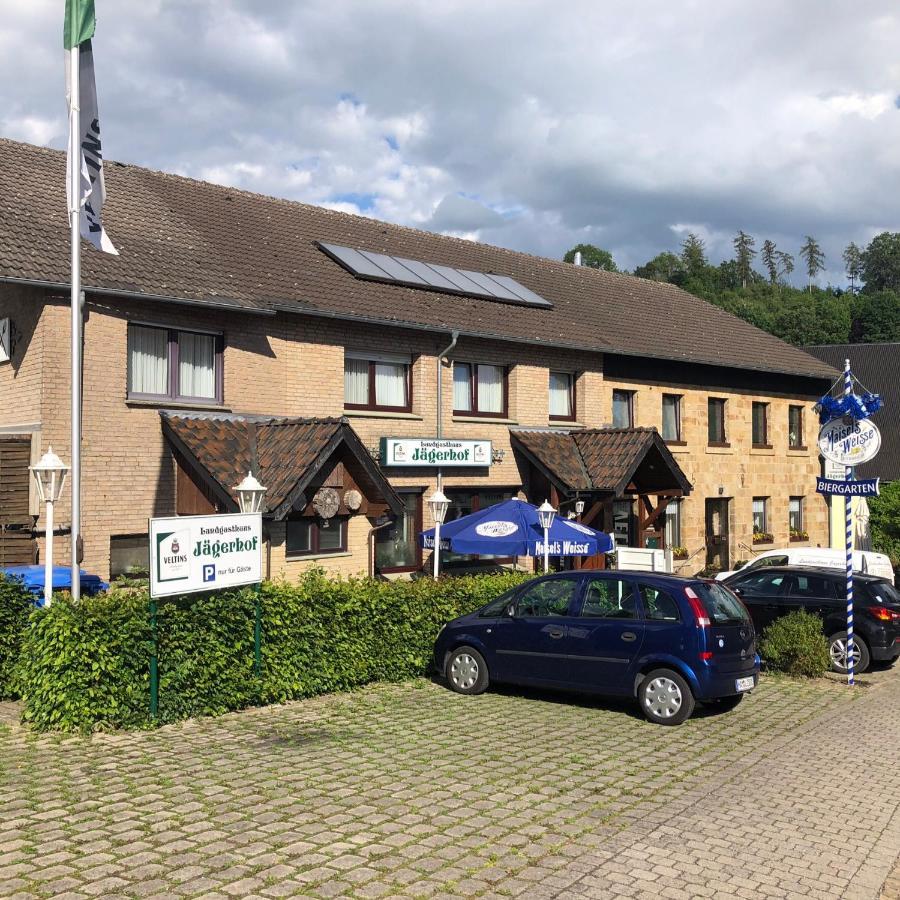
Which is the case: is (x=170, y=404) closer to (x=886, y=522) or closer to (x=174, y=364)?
(x=174, y=364)

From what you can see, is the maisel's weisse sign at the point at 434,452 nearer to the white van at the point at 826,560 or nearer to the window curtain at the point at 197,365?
the window curtain at the point at 197,365

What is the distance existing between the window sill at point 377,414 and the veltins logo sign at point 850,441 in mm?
8094

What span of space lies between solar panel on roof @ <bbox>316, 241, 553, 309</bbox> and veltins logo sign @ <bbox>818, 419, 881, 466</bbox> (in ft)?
31.7

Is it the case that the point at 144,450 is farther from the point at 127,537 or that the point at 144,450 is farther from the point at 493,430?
the point at 493,430

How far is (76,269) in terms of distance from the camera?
12.3 meters

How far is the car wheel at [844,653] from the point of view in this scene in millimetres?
15727

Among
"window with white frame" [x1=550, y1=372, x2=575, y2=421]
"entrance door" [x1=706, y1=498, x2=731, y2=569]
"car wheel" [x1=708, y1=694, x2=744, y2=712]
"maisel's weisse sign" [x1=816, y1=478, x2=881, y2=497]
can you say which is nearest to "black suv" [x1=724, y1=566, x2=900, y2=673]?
"maisel's weisse sign" [x1=816, y1=478, x2=881, y2=497]

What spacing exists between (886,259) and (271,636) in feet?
514

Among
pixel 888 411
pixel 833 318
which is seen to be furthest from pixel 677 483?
pixel 833 318

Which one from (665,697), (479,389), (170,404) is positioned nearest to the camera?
(665,697)

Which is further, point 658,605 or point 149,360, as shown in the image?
point 149,360

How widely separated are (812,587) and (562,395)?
8950 millimetres

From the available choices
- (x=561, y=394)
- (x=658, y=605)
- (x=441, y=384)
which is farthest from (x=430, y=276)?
(x=658, y=605)

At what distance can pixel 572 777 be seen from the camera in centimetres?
919
